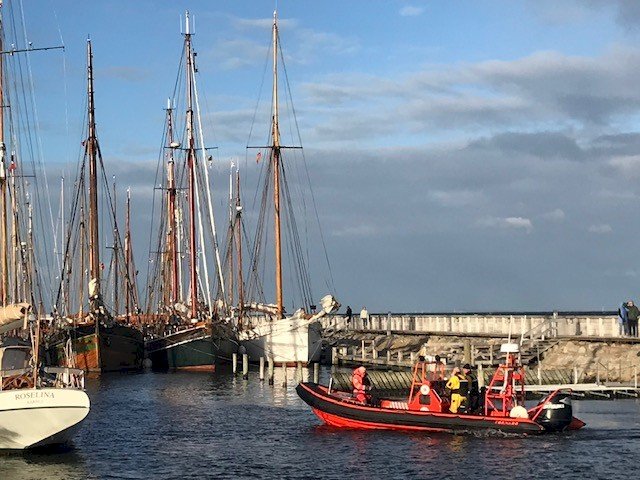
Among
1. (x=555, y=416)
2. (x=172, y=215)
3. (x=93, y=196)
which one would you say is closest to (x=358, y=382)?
(x=555, y=416)

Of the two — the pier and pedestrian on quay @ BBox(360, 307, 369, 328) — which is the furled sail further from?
pedestrian on quay @ BBox(360, 307, 369, 328)

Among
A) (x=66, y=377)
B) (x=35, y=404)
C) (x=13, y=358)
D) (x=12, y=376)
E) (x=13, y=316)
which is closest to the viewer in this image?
(x=35, y=404)

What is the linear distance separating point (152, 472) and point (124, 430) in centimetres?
1086

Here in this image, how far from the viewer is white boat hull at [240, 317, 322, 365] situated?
254 ft

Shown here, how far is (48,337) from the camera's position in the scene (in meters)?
75.8

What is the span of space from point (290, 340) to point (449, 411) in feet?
128

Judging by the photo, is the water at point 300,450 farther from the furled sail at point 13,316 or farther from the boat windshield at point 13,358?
the furled sail at point 13,316

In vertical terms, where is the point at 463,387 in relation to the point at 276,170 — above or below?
below

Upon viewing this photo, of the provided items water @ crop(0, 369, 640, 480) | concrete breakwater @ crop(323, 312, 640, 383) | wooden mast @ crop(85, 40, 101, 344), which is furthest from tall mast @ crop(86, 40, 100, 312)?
water @ crop(0, 369, 640, 480)

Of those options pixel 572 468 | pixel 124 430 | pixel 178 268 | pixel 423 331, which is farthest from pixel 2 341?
pixel 178 268

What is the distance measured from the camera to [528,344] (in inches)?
2454

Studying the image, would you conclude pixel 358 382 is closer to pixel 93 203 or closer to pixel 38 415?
pixel 38 415

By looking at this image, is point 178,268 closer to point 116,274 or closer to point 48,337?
point 116,274

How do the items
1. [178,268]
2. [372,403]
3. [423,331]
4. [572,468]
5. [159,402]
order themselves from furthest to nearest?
1. [178,268]
2. [423,331]
3. [159,402]
4. [372,403]
5. [572,468]
